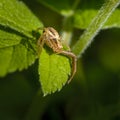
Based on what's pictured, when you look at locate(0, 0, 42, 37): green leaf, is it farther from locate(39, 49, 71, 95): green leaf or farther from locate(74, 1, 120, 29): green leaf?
locate(74, 1, 120, 29): green leaf

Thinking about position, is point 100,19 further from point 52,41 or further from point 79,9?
point 79,9

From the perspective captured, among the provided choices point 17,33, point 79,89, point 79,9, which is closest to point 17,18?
point 17,33

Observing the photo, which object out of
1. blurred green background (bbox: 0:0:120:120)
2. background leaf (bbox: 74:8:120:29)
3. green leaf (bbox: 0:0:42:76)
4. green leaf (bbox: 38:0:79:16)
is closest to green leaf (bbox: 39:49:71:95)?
green leaf (bbox: 0:0:42:76)

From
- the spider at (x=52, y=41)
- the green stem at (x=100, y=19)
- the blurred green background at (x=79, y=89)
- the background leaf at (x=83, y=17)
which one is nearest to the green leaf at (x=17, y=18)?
the spider at (x=52, y=41)

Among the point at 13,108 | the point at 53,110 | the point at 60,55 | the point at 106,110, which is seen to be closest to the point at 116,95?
the point at 106,110

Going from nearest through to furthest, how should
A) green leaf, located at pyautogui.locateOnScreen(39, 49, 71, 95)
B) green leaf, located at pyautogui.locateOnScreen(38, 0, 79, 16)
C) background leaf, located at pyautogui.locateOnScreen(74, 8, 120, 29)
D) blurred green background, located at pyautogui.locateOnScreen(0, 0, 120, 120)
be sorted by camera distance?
green leaf, located at pyautogui.locateOnScreen(39, 49, 71, 95)
background leaf, located at pyautogui.locateOnScreen(74, 8, 120, 29)
green leaf, located at pyautogui.locateOnScreen(38, 0, 79, 16)
blurred green background, located at pyautogui.locateOnScreen(0, 0, 120, 120)

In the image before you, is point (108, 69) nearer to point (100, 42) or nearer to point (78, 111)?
point (100, 42)
